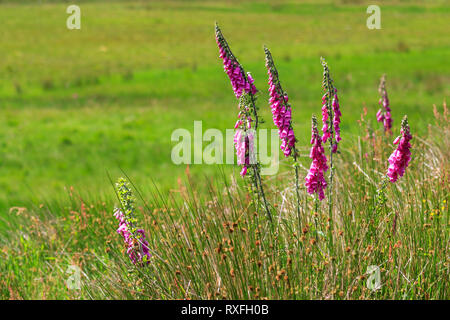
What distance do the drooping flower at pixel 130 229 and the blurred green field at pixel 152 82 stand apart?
319 cm

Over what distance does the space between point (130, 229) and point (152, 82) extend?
2326 centimetres

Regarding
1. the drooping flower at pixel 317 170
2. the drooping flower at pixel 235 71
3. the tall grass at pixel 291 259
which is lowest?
the tall grass at pixel 291 259

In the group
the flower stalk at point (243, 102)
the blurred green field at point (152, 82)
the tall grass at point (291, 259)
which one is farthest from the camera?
the blurred green field at point (152, 82)

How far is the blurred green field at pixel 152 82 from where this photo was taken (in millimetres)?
14977

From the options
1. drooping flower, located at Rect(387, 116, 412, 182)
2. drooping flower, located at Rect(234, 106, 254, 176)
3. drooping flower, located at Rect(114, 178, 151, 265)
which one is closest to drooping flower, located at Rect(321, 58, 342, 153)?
drooping flower, located at Rect(387, 116, 412, 182)

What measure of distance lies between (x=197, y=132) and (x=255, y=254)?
14381 millimetres

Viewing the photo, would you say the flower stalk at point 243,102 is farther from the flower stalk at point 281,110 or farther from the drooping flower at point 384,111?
the drooping flower at point 384,111

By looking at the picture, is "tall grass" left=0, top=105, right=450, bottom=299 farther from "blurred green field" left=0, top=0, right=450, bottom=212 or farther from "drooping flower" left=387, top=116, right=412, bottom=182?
"blurred green field" left=0, top=0, right=450, bottom=212

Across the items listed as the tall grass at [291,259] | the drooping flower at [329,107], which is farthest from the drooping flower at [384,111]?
the drooping flower at [329,107]

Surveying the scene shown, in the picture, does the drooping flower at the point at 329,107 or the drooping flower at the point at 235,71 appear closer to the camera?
the drooping flower at the point at 235,71

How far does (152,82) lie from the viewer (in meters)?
26.7

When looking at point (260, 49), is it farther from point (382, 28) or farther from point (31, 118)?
point (31, 118)

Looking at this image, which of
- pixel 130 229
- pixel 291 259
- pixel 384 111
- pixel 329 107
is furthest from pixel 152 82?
pixel 291 259
